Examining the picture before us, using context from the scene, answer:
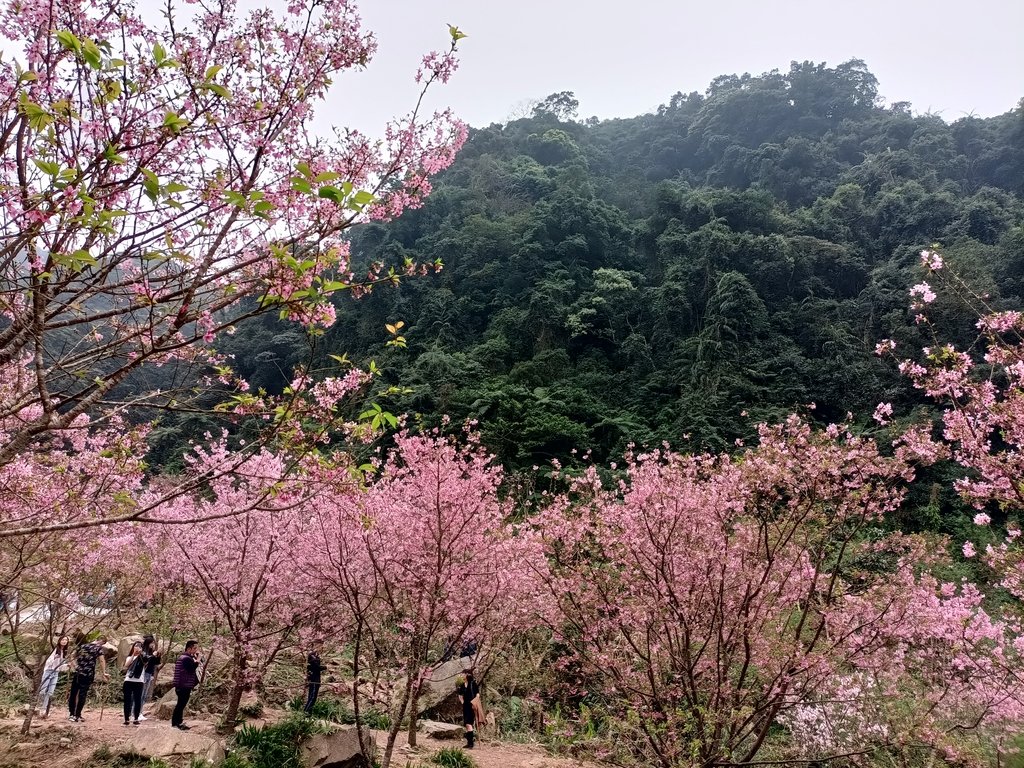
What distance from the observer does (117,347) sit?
2.95 m

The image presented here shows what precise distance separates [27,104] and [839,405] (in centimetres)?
2386

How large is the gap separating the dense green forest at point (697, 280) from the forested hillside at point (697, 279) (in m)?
0.11

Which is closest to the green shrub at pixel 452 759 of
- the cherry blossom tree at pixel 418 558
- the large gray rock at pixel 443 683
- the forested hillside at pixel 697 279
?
the cherry blossom tree at pixel 418 558

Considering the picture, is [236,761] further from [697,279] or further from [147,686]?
[697,279]

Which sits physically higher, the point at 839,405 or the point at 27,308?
the point at 839,405

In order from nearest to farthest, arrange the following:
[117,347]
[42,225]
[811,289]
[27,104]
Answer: [27,104] < [42,225] < [117,347] < [811,289]

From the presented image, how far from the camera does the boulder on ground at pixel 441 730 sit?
9891 mm

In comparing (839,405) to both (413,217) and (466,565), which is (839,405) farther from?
(413,217)

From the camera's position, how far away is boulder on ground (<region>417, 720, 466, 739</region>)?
989 centimetres

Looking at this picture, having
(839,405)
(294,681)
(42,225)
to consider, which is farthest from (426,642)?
(839,405)

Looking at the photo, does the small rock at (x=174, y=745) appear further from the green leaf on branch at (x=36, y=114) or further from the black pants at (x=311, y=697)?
the green leaf on branch at (x=36, y=114)

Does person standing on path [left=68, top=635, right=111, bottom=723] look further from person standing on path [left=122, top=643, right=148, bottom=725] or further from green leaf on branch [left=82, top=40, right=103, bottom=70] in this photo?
green leaf on branch [left=82, top=40, right=103, bottom=70]

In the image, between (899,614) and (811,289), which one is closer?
(899,614)

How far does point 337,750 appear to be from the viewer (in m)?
7.37
